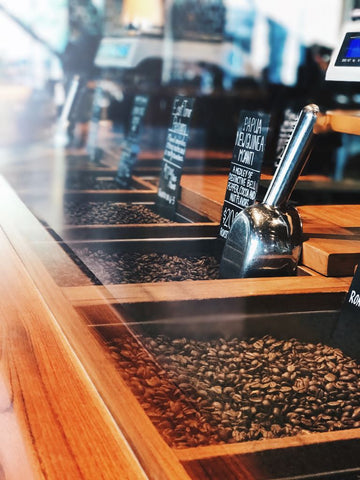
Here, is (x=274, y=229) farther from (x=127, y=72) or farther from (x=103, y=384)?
(x=127, y=72)

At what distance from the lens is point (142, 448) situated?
20.9 inches

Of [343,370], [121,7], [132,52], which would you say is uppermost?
[121,7]

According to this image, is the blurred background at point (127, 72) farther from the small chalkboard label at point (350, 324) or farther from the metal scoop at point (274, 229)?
the small chalkboard label at point (350, 324)

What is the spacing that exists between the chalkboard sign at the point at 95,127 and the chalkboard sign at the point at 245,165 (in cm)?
132

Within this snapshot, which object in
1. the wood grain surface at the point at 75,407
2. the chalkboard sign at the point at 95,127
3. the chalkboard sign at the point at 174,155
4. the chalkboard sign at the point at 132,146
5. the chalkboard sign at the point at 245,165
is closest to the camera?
the wood grain surface at the point at 75,407

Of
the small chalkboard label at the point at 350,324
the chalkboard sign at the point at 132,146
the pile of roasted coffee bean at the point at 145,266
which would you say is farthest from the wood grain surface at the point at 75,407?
the chalkboard sign at the point at 132,146

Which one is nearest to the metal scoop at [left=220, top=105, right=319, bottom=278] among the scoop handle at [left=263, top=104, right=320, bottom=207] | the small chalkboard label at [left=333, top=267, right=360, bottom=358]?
the scoop handle at [left=263, top=104, right=320, bottom=207]

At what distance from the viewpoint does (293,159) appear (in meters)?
1.09

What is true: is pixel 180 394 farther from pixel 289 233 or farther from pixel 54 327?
pixel 289 233

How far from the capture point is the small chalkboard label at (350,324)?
863 millimetres

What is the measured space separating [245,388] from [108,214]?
2.73 feet

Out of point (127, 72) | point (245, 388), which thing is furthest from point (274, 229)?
point (127, 72)

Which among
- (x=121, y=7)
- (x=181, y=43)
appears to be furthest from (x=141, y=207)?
(x=121, y=7)

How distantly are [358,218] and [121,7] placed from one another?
13.3ft
